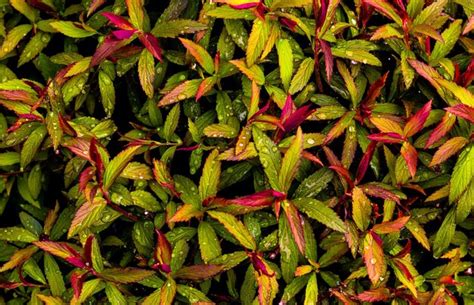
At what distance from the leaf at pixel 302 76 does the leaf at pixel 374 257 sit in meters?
0.51

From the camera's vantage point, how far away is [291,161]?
204cm

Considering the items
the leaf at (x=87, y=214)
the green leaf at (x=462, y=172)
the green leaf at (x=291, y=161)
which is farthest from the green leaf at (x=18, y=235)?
the green leaf at (x=462, y=172)

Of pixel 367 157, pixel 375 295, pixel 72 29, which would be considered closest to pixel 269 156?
pixel 367 157

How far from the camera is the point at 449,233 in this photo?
7.47 feet

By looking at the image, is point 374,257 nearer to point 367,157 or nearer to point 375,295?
point 375,295

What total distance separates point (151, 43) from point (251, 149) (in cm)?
47

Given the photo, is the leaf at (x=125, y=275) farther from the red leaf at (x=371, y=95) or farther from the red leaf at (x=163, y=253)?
the red leaf at (x=371, y=95)

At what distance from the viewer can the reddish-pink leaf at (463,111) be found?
207cm

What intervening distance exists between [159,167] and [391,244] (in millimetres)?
796

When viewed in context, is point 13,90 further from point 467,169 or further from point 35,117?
point 467,169

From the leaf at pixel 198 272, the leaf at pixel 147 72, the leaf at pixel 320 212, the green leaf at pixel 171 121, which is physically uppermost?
the leaf at pixel 147 72

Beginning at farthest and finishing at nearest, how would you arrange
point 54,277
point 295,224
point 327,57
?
point 54,277 → point 327,57 → point 295,224

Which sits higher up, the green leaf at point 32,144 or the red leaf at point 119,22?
the red leaf at point 119,22

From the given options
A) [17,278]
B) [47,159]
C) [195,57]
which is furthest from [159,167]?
[17,278]
